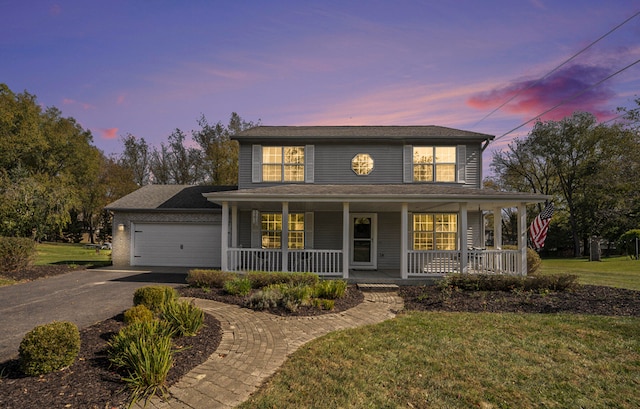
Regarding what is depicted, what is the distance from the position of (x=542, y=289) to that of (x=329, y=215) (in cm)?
741

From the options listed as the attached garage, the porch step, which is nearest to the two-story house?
the attached garage

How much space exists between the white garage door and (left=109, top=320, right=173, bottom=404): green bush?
10.2 metres

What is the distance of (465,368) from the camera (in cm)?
407

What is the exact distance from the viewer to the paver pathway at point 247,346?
330cm

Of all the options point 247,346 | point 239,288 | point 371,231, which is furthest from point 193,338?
point 371,231

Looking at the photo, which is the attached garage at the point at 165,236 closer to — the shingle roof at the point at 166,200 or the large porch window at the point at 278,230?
the shingle roof at the point at 166,200

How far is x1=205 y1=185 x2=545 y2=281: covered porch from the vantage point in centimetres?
976

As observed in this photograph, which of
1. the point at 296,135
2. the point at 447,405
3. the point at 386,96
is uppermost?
the point at 386,96

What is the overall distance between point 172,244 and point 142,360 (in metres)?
11.5

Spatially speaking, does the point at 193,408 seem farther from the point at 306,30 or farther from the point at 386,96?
the point at 386,96

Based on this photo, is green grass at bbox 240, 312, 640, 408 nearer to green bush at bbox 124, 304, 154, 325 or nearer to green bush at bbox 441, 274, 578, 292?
green bush at bbox 124, 304, 154, 325

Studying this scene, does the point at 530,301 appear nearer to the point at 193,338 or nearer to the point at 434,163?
the point at 434,163

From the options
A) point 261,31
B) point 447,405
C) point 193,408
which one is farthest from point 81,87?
point 447,405

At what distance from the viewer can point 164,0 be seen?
9.15 meters
